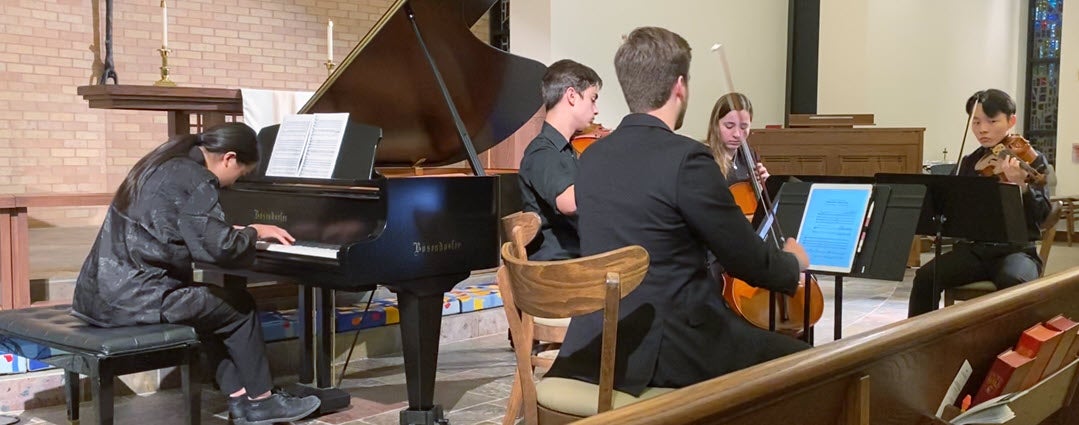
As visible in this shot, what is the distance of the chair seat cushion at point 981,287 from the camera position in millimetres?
4195

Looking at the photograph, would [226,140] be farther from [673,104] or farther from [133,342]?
[673,104]

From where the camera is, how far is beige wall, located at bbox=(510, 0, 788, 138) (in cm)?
798

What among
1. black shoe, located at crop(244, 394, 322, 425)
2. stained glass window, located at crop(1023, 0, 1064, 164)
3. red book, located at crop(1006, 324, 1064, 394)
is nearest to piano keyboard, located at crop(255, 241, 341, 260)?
black shoe, located at crop(244, 394, 322, 425)

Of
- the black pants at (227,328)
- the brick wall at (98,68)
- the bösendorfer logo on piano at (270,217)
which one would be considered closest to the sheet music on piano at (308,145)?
the bösendorfer logo on piano at (270,217)

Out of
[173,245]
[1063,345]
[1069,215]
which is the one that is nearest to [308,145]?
[173,245]

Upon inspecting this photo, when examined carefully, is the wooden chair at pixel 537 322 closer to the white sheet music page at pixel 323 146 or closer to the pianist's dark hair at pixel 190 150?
the white sheet music page at pixel 323 146

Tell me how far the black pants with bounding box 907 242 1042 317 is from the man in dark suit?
86.8 inches

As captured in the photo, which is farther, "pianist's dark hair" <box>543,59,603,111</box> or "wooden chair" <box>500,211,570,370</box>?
"pianist's dark hair" <box>543,59,603,111</box>

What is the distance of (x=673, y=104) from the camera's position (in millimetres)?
2256

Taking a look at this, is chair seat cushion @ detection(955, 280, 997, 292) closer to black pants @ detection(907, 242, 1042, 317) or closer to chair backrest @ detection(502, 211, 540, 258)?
black pants @ detection(907, 242, 1042, 317)

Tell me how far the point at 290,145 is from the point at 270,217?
1.03ft

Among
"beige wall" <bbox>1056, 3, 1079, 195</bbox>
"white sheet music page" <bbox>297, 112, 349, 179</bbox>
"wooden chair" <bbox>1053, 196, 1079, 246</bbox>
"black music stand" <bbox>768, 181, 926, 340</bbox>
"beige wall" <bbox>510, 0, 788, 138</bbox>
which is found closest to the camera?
"black music stand" <bbox>768, 181, 926, 340</bbox>

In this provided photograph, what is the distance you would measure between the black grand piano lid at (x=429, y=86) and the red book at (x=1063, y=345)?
230 centimetres

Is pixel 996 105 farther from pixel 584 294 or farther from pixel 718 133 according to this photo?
pixel 584 294
